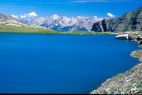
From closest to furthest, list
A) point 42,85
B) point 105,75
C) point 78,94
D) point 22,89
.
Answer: point 78,94
point 22,89
point 42,85
point 105,75

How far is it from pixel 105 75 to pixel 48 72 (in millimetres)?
13040

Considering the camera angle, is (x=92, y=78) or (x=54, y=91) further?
(x=92, y=78)

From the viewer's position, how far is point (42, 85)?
46219 mm

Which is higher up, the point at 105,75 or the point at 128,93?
the point at 128,93

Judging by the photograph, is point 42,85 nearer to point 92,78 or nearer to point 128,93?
point 92,78

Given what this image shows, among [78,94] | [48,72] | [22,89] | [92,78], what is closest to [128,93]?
[78,94]

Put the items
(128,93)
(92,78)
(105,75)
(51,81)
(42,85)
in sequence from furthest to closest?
(105,75) → (92,78) → (51,81) → (42,85) → (128,93)

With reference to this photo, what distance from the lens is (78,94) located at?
39.7m

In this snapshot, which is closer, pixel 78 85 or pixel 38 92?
pixel 38 92

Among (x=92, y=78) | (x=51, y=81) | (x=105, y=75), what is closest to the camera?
(x=51, y=81)

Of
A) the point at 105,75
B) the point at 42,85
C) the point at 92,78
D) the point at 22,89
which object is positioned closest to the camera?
the point at 22,89

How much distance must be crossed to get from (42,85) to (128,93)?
20970 mm

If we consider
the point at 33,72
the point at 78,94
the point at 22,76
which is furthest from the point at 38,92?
the point at 33,72

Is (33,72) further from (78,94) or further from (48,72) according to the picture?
(78,94)
